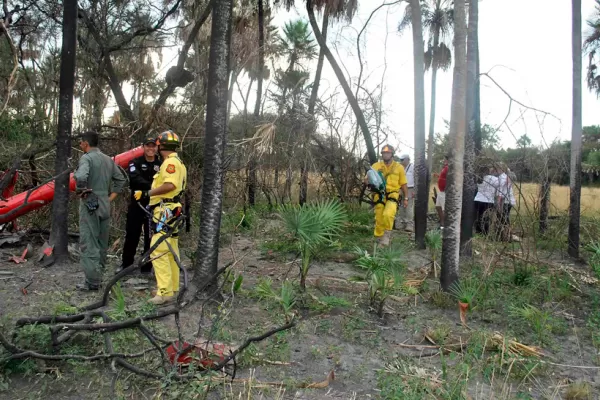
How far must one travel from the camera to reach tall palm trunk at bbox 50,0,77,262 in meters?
7.45

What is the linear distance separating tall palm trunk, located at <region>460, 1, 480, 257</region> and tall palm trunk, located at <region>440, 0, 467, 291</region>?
0.28 metres

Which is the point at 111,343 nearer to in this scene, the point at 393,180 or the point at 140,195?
the point at 140,195

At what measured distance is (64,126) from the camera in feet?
24.4

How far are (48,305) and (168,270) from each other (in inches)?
48.7

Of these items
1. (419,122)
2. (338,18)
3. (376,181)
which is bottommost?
(376,181)

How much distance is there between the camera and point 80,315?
3.99 metres

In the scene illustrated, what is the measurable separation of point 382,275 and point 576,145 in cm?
565

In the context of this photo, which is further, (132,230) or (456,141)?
(132,230)

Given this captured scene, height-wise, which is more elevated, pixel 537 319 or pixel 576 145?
pixel 576 145

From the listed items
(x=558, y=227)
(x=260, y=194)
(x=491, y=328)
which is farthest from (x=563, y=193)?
(x=491, y=328)

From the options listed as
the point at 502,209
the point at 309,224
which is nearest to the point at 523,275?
the point at 502,209

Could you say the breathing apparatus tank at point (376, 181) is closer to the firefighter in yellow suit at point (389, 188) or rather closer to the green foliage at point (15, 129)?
the firefighter in yellow suit at point (389, 188)

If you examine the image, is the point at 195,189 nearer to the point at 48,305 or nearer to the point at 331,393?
the point at 48,305

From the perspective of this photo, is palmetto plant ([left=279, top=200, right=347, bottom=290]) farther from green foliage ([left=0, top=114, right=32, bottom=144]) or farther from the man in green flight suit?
green foliage ([left=0, top=114, right=32, bottom=144])
